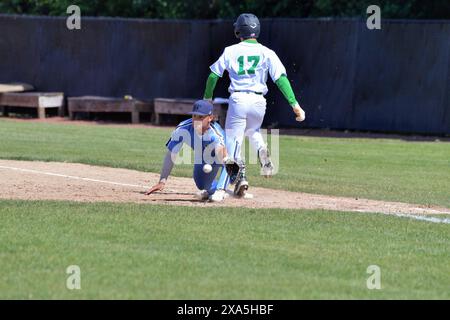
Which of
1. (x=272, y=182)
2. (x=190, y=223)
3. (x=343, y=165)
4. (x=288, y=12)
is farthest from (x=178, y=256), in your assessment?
(x=288, y=12)

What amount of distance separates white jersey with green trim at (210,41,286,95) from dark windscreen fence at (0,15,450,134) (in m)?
11.3

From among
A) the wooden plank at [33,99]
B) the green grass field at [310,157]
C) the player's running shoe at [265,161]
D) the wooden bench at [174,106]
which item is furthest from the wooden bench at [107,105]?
the player's running shoe at [265,161]

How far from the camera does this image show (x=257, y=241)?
977cm

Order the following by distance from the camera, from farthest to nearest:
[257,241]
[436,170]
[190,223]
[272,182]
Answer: [436,170], [272,182], [190,223], [257,241]

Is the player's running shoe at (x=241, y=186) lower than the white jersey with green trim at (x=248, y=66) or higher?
lower

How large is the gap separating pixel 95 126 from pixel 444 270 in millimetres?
17264

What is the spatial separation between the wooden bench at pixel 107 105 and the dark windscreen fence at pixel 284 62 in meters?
0.86

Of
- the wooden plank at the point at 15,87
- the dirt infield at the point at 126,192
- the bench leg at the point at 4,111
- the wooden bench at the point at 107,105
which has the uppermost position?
the dirt infield at the point at 126,192

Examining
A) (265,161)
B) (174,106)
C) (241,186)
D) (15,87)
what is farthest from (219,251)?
(15,87)

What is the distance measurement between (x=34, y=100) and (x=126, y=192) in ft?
49.0

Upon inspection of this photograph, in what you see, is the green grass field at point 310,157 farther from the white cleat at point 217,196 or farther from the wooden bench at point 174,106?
the white cleat at point 217,196

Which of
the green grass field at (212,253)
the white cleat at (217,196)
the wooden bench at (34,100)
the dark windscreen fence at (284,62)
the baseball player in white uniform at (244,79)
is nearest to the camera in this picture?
the green grass field at (212,253)

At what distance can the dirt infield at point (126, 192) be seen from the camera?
12.3 m

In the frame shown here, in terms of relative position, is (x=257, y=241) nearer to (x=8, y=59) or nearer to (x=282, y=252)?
(x=282, y=252)
